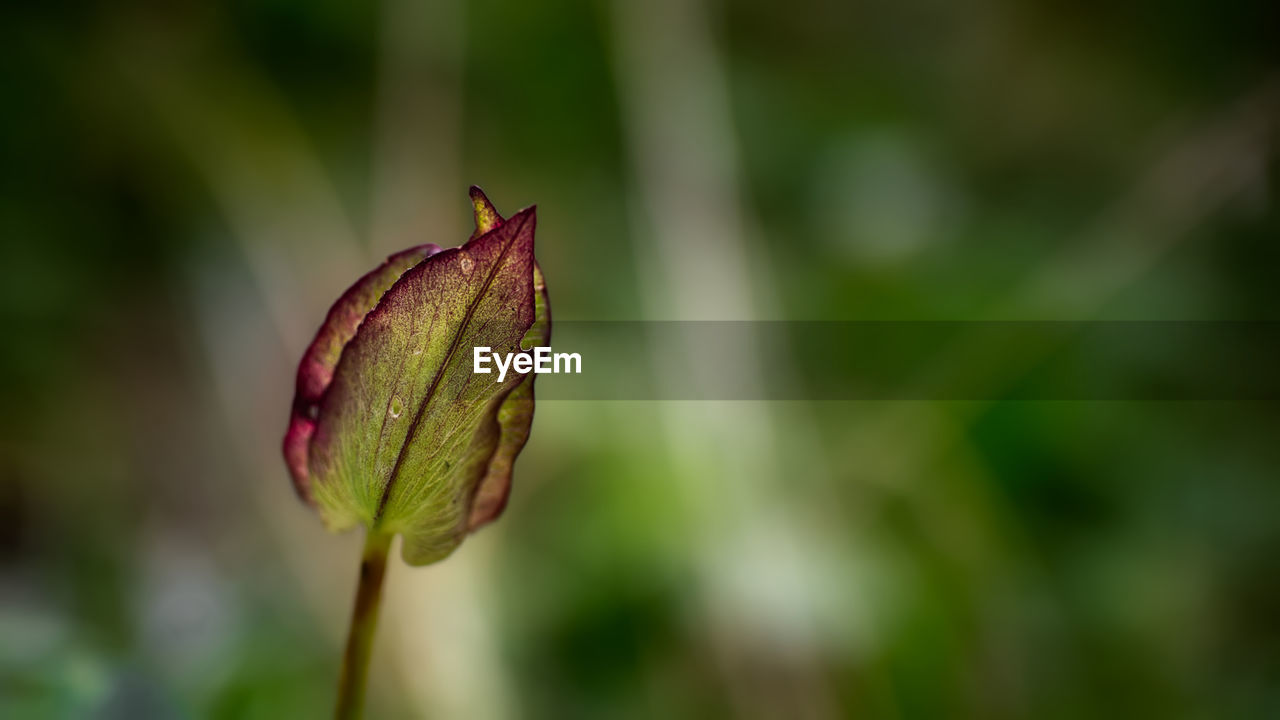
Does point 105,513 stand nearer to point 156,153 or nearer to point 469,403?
point 156,153

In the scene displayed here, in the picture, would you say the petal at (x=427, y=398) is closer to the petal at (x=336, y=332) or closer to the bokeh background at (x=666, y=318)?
the petal at (x=336, y=332)

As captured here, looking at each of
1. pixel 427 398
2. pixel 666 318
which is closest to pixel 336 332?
pixel 427 398

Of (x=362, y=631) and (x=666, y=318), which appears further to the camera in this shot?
(x=666, y=318)

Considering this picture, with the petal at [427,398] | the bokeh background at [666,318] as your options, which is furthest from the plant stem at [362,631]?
the bokeh background at [666,318]

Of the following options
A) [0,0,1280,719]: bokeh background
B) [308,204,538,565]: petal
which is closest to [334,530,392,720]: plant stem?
[308,204,538,565]: petal

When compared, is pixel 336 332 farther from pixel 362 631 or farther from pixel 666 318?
pixel 666 318

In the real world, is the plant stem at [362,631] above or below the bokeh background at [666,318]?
below

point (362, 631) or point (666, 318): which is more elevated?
point (666, 318)
